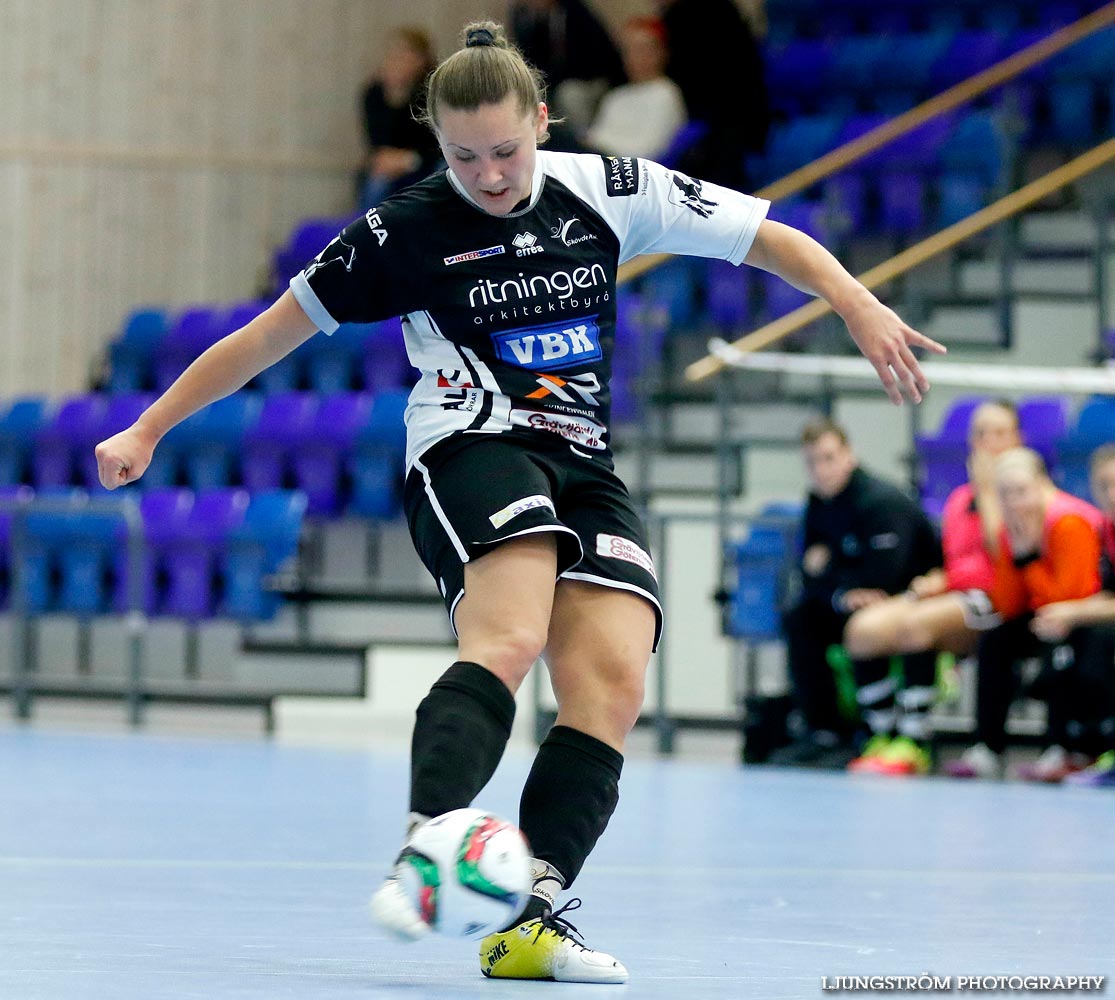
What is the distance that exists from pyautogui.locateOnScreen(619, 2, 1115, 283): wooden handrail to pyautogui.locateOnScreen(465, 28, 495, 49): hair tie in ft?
24.8

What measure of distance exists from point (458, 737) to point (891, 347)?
90cm

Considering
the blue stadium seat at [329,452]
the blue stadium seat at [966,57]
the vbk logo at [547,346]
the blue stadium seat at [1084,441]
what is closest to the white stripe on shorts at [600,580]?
the vbk logo at [547,346]

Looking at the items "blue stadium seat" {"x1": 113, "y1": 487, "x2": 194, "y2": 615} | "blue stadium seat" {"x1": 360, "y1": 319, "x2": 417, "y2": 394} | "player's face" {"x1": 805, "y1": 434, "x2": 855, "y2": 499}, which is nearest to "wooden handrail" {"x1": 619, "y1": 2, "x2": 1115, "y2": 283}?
"blue stadium seat" {"x1": 360, "y1": 319, "x2": 417, "y2": 394}

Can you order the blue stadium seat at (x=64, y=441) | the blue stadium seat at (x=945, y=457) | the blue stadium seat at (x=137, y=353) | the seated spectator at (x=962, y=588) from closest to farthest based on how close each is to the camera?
the seated spectator at (x=962, y=588) < the blue stadium seat at (x=945, y=457) < the blue stadium seat at (x=64, y=441) < the blue stadium seat at (x=137, y=353)

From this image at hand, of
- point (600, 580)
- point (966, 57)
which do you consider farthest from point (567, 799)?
point (966, 57)

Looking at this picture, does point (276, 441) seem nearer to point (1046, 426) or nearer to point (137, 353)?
point (137, 353)

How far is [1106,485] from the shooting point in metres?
7.27

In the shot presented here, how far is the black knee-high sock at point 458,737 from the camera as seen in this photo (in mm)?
2760

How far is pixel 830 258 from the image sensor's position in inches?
127

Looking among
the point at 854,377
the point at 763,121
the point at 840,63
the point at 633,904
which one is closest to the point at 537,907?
the point at 633,904

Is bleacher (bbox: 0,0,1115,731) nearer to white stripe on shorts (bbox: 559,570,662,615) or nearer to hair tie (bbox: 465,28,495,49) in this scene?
white stripe on shorts (bbox: 559,570,662,615)

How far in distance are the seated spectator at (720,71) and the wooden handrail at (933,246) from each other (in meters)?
1.48

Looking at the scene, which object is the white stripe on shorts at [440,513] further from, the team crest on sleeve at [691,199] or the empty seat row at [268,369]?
the empty seat row at [268,369]

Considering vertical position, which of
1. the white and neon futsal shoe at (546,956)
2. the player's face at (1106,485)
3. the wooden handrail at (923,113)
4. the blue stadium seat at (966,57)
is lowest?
the white and neon futsal shoe at (546,956)
